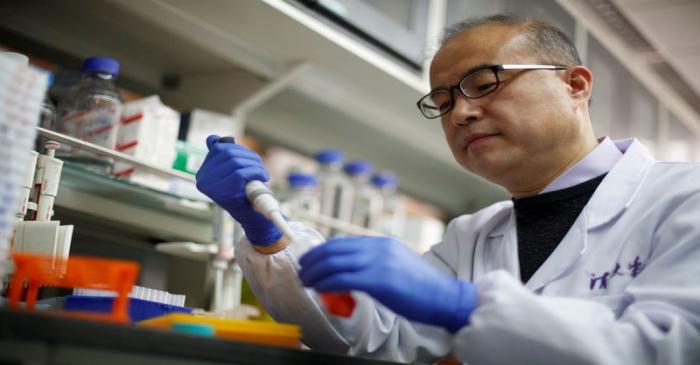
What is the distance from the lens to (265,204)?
1.06 metres

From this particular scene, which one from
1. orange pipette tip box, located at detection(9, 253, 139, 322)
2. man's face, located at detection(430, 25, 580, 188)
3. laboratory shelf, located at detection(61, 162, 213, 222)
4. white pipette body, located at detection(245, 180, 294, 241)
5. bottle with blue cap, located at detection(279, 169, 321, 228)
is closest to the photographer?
orange pipette tip box, located at detection(9, 253, 139, 322)

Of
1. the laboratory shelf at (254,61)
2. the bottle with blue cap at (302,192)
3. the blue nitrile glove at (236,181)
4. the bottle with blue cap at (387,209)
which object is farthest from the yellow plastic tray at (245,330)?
the bottle with blue cap at (387,209)

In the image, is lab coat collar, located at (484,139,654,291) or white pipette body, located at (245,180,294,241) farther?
lab coat collar, located at (484,139,654,291)

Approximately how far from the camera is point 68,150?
1.47 m

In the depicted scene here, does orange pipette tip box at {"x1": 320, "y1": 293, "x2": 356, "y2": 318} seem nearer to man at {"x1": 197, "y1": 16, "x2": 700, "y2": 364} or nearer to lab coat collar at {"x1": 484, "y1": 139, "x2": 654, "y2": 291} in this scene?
man at {"x1": 197, "y1": 16, "x2": 700, "y2": 364}

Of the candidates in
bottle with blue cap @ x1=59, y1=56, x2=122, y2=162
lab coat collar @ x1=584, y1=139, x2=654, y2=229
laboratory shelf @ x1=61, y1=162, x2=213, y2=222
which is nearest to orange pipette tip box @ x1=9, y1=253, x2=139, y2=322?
laboratory shelf @ x1=61, y1=162, x2=213, y2=222

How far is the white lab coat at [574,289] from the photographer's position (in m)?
0.90

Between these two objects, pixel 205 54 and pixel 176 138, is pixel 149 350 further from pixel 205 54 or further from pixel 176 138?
pixel 205 54

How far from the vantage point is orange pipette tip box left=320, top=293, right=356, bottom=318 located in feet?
2.93

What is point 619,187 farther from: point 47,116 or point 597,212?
point 47,116

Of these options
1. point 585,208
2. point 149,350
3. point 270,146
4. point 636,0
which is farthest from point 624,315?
point 636,0

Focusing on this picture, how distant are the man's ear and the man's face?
18mm

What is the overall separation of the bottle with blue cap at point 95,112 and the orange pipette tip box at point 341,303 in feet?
2.63

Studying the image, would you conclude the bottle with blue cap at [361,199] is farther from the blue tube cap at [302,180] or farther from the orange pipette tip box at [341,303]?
the orange pipette tip box at [341,303]
